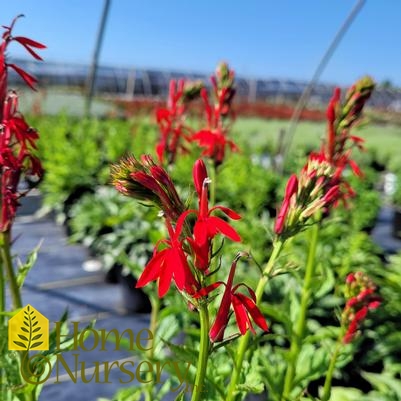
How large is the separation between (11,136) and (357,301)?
29.5 inches

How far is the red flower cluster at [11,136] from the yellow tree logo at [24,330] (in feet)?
0.54

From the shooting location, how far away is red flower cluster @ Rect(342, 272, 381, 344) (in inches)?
41.2

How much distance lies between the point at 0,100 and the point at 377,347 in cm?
193

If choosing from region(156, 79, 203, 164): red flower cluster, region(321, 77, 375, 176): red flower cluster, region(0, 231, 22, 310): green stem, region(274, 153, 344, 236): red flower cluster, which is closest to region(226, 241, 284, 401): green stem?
region(274, 153, 344, 236): red flower cluster

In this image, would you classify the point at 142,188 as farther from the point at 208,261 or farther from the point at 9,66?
the point at 9,66

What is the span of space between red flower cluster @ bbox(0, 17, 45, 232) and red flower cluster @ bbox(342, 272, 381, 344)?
68 centimetres

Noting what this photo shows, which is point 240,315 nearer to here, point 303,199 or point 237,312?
point 237,312

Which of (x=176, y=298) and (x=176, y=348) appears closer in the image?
(x=176, y=348)

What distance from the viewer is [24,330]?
0.92 metres

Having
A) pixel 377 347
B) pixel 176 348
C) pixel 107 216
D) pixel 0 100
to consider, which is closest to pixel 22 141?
pixel 0 100

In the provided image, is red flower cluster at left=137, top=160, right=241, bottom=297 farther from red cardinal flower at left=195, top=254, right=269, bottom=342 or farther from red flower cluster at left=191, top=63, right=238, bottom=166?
red flower cluster at left=191, top=63, right=238, bottom=166

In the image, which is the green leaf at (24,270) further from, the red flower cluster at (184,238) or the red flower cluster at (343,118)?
the red flower cluster at (343,118)

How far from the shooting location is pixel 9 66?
83 centimetres

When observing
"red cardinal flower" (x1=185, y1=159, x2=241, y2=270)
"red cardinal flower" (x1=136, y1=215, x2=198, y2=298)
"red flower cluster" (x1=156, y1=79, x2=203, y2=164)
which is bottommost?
"red cardinal flower" (x1=136, y1=215, x2=198, y2=298)
